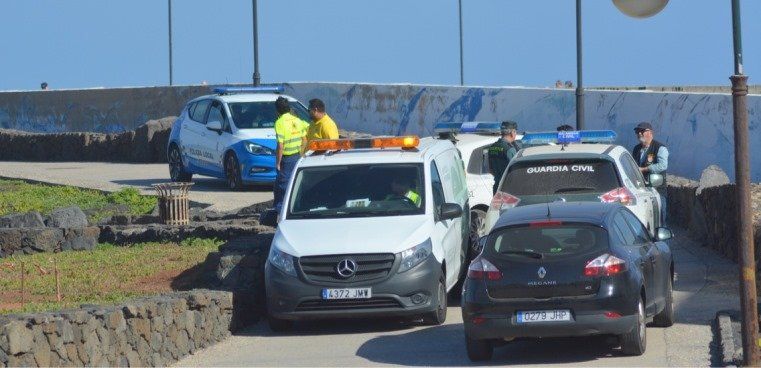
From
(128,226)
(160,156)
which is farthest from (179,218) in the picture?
(160,156)

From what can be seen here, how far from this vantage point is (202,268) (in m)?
17.5

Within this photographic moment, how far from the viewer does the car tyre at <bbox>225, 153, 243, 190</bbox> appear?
1128 inches

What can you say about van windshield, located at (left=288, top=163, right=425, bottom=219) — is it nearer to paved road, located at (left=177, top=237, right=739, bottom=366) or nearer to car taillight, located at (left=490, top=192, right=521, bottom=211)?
car taillight, located at (left=490, top=192, right=521, bottom=211)

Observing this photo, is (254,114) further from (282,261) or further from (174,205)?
(282,261)

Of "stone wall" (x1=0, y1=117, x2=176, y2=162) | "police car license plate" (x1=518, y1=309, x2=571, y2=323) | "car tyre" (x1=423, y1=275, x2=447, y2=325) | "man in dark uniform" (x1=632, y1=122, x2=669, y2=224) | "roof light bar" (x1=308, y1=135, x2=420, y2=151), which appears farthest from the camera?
"stone wall" (x1=0, y1=117, x2=176, y2=162)

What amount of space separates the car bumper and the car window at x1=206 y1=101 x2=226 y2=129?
14646 mm

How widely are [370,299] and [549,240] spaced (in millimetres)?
2460

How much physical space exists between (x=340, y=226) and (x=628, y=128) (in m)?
16.4

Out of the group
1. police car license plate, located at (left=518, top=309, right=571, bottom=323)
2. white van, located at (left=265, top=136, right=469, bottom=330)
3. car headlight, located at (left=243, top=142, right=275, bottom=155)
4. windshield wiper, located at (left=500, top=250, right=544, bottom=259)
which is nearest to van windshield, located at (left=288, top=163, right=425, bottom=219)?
white van, located at (left=265, top=136, right=469, bottom=330)

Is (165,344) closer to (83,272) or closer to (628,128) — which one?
(83,272)

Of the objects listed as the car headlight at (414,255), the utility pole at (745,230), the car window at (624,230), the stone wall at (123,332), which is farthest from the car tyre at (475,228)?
the utility pole at (745,230)

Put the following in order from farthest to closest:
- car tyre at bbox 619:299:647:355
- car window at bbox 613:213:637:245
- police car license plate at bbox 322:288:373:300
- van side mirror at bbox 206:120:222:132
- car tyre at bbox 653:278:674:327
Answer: van side mirror at bbox 206:120:222:132 < police car license plate at bbox 322:288:373:300 < car tyre at bbox 653:278:674:327 < car window at bbox 613:213:637:245 < car tyre at bbox 619:299:647:355

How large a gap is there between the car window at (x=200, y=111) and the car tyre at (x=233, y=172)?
129cm

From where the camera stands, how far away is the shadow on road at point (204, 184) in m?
29.7
